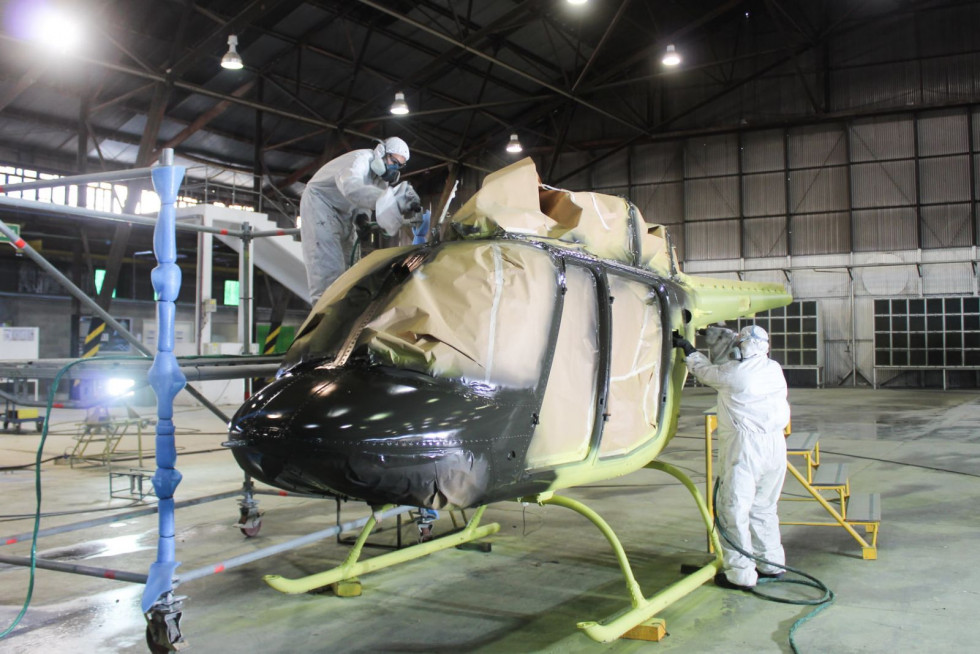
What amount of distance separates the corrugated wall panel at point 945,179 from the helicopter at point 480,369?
22.6 metres

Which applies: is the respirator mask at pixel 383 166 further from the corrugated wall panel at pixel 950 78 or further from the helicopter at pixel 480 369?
the corrugated wall panel at pixel 950 78

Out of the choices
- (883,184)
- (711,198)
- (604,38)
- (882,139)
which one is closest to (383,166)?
(604,38)

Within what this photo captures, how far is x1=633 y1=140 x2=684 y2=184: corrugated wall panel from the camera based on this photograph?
26234 millimetres

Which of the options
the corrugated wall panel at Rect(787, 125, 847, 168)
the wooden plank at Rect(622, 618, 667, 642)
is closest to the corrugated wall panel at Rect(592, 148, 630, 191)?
the corrugated wall panel at Rect(787, 125, 847, 168)

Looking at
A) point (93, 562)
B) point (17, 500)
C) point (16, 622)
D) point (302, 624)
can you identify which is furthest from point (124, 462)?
point (302, 624)

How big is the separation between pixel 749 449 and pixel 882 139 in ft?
72.8

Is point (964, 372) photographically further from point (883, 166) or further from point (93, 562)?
point (93, 562)

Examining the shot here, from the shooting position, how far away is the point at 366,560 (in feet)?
17.7

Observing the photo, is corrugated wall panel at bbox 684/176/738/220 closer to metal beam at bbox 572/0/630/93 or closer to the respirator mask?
metal beam at bbox 572/0/630/93

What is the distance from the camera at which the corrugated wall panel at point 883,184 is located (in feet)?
75.9

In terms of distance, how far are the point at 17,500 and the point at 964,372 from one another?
24600 mm

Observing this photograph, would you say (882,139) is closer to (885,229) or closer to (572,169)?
(885,229)

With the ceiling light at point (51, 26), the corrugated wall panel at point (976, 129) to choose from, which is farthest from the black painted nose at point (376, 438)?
the corrugated wall panel at point (976, 129)

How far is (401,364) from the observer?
326cm
